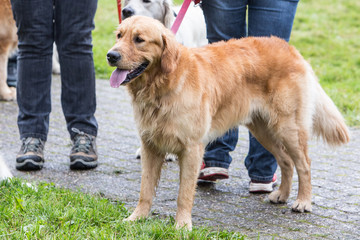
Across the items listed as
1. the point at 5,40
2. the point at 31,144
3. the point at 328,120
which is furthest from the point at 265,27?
the point at 5,40

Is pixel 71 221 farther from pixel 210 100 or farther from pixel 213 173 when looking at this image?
pixel 213 173

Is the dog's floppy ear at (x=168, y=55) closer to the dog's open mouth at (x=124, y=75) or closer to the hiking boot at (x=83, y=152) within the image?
the dog's open mouth at (x=124, y=75)

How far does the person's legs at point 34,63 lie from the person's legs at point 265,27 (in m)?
1.77

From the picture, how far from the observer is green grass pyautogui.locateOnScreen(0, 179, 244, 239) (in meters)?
2.95

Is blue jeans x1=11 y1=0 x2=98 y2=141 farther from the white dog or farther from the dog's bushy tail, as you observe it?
the dog's bushy tail

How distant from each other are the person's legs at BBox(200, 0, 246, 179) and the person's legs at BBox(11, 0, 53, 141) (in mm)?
1415

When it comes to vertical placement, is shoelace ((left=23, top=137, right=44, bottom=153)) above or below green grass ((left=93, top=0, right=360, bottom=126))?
below

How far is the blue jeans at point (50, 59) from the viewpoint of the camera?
445 centimetres

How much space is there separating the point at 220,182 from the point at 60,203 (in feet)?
5.07

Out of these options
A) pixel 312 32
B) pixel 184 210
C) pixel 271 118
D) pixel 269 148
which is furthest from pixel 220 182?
pixel 312 32

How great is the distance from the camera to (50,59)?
15.3 feet

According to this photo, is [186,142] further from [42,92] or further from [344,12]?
[344,12]

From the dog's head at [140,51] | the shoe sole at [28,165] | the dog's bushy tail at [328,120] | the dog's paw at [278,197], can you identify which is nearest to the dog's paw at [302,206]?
the dog's paw at [278,197]

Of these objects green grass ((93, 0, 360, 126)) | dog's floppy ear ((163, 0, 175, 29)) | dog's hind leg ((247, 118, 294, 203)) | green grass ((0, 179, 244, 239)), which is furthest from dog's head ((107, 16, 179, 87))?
green grass ((93, 0, 360, 126))
